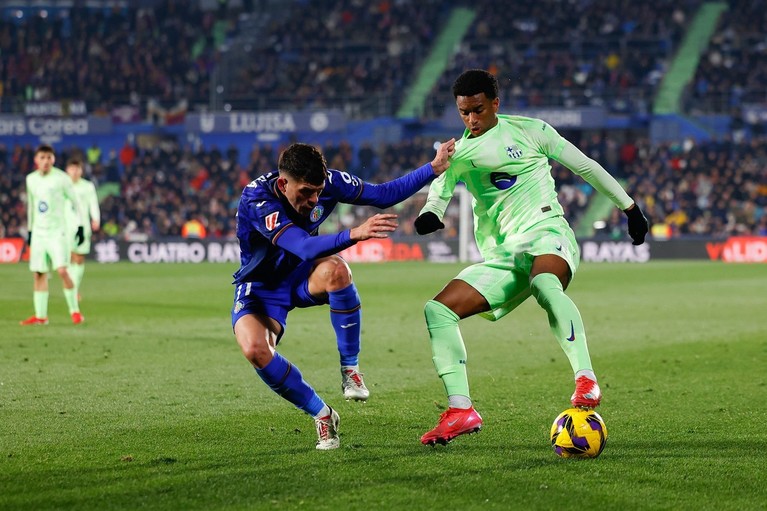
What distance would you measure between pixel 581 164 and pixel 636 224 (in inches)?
19.3

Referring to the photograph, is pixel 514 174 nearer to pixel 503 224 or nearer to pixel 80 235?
pixel 503 224

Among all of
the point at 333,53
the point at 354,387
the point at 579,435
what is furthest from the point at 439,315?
the point at 333,53

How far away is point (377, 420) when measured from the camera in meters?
7.22

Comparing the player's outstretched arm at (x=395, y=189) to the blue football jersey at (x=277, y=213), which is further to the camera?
the player's outstretched arm at (x=395, y=189)

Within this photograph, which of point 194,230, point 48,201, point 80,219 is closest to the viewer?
point 48,201

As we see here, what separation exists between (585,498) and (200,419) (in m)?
3.17

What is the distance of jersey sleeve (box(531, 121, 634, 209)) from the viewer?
21.3 ft

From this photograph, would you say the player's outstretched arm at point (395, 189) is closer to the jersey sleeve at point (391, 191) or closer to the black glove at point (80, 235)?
the jersey sleeve at point (391, 191)

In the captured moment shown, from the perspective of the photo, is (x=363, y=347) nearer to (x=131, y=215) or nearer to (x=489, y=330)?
(x=489, y=330)

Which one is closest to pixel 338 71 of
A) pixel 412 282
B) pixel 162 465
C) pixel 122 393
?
pixel 412 282

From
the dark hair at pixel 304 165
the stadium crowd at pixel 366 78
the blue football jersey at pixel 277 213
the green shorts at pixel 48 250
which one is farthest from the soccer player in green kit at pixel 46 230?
the stadium crowd at pixel 366 78

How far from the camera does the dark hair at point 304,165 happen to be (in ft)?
19.4

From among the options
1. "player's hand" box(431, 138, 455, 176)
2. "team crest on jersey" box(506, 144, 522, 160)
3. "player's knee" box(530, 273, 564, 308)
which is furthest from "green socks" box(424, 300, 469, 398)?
"team crest on jersey" box(506, 144, 522, 160)

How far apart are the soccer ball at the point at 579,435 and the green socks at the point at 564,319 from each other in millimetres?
279
